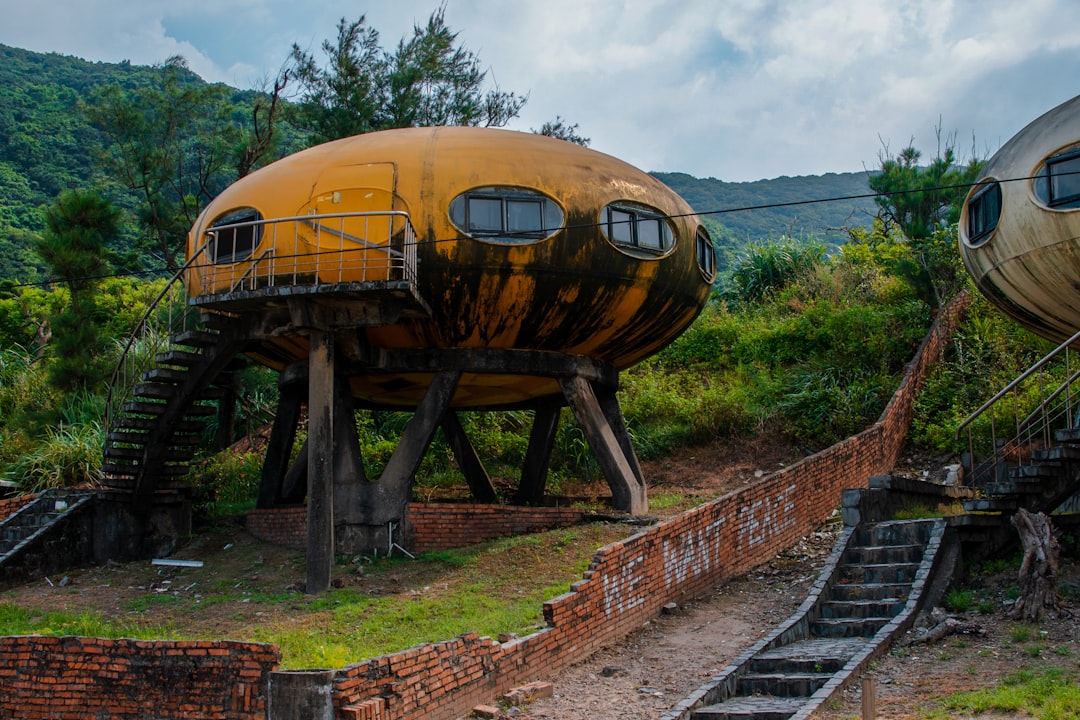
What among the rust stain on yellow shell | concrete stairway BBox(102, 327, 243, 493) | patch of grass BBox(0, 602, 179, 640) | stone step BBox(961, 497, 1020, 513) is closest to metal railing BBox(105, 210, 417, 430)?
the rust stain on yellow shell

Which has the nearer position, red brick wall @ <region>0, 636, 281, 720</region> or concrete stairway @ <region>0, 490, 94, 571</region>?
red brick wall @ <region>0, 636, 281, 720</region>

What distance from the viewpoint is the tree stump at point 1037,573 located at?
13.6m

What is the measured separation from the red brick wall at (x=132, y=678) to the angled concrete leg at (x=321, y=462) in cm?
516

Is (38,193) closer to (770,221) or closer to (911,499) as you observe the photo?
(911,499)

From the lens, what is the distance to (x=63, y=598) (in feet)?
56.5

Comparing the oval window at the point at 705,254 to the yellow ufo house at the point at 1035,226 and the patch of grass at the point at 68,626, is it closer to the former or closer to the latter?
the yellow ufo house at the point at 1035,226

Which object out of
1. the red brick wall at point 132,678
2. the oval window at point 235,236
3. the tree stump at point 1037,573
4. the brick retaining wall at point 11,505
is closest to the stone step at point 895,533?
the tree stump at point 1037,573

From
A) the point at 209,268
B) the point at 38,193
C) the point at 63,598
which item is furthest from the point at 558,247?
the point at 38,193

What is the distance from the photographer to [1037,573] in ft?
45.3

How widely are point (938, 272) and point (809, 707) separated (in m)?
20.4

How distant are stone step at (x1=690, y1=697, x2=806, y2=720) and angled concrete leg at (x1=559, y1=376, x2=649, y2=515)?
26.1 ft

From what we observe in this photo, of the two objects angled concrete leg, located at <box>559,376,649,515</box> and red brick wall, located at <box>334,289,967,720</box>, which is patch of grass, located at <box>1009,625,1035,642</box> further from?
angled concrete leg, located at <box>559,376,649,515</box>

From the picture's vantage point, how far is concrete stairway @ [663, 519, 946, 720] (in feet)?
37.6

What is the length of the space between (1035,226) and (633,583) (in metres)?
8.02
